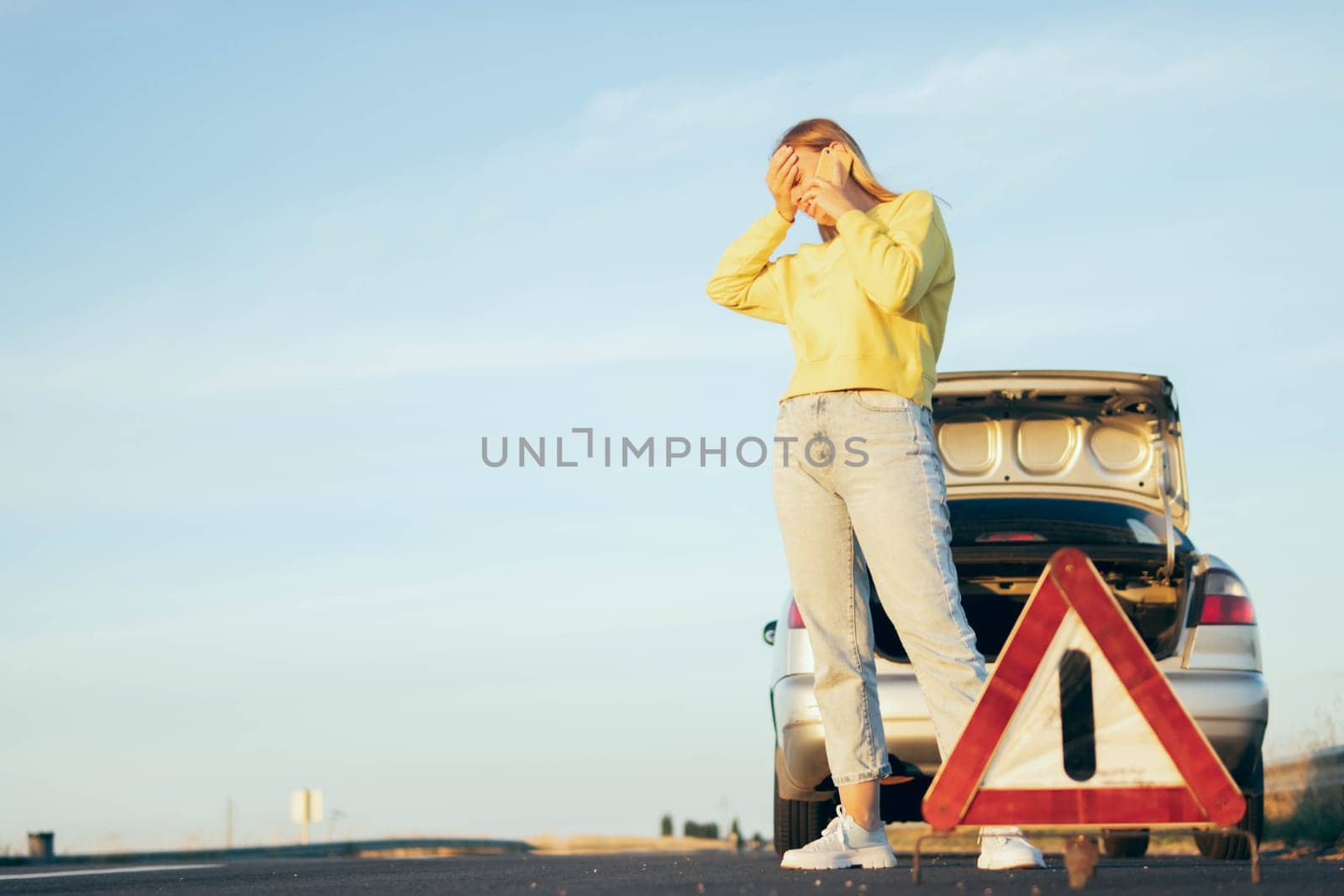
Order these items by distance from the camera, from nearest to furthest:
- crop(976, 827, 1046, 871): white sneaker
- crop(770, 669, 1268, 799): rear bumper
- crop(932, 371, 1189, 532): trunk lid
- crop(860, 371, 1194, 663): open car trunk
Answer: crop(976, 827, 1046, 871): white sneaker, crop(770, 669, 1268, 799): rear bumper, crop(860, 371, 1194, 663): open car trunk, crop(932, 371, 1189, 532): trunk lid

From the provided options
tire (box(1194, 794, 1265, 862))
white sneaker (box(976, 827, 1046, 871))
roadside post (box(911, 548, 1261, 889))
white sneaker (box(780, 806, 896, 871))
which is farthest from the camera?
tire (box(1194, 794, 1265, 862))

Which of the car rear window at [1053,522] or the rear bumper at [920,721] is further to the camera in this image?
the car rear window at [1053,522]

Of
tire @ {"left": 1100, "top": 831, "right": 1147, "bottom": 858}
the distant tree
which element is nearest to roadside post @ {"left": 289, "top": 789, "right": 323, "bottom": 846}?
the distant tree

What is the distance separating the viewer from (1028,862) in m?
4.98

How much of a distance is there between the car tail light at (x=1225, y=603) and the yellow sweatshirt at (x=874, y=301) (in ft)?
6.45

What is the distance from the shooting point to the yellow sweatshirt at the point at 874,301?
5.06 m

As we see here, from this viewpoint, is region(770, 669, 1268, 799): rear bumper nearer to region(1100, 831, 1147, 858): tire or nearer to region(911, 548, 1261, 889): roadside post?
region(911, 548, 1261, 889): roadside post

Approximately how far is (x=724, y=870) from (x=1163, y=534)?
2460 millimetres

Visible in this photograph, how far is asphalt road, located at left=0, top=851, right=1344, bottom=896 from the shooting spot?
14.5 feet

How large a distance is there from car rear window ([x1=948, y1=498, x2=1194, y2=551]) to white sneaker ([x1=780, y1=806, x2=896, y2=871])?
75.8 inches

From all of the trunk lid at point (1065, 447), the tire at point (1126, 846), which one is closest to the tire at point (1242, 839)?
the trunk lid at point (1065, 447)

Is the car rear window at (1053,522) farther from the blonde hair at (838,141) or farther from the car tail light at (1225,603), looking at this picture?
the blonde hair at (838,141)

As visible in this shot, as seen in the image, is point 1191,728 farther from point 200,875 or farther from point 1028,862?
point 200,875

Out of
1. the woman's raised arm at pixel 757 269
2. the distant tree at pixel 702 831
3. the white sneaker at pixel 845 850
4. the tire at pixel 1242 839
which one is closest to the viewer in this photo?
Result: the white sneaker at pixel 845 850
